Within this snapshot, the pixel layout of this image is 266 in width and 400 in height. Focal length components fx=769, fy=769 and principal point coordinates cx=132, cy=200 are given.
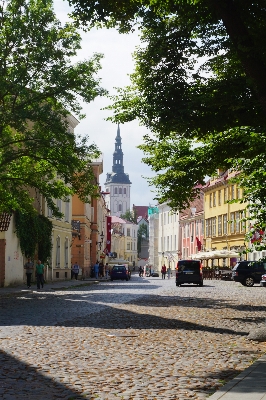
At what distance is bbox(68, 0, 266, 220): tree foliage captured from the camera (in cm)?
1750

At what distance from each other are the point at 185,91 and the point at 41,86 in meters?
11.9

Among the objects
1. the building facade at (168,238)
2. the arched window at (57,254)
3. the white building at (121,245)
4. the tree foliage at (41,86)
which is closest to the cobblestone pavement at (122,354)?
the tree foliage at (41,86)

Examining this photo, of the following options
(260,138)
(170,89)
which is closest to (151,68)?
(170,89)

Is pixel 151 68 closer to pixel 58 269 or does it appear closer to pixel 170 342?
pixel 170 342

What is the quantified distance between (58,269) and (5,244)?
16422 mm

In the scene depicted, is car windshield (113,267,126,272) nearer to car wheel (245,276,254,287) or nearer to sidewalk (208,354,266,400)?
car wheel (245,276,254,287)

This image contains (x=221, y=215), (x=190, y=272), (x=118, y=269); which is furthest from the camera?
(x=221, y=215)

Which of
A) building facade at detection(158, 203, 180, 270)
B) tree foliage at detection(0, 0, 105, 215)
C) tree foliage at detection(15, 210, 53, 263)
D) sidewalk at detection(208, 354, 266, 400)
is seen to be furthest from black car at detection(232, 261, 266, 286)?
building facade at detection(158, 203, 180, 270)

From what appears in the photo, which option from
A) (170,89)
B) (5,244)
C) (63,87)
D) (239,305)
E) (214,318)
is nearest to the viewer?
(214,318)

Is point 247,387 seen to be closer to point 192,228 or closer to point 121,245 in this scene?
point 192,228

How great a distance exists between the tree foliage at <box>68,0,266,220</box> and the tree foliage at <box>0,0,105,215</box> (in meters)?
7.48

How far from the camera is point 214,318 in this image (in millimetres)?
20297

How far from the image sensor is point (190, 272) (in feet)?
167

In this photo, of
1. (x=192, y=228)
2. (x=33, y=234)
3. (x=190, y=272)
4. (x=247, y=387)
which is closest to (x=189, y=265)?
(x=190, y=272)
